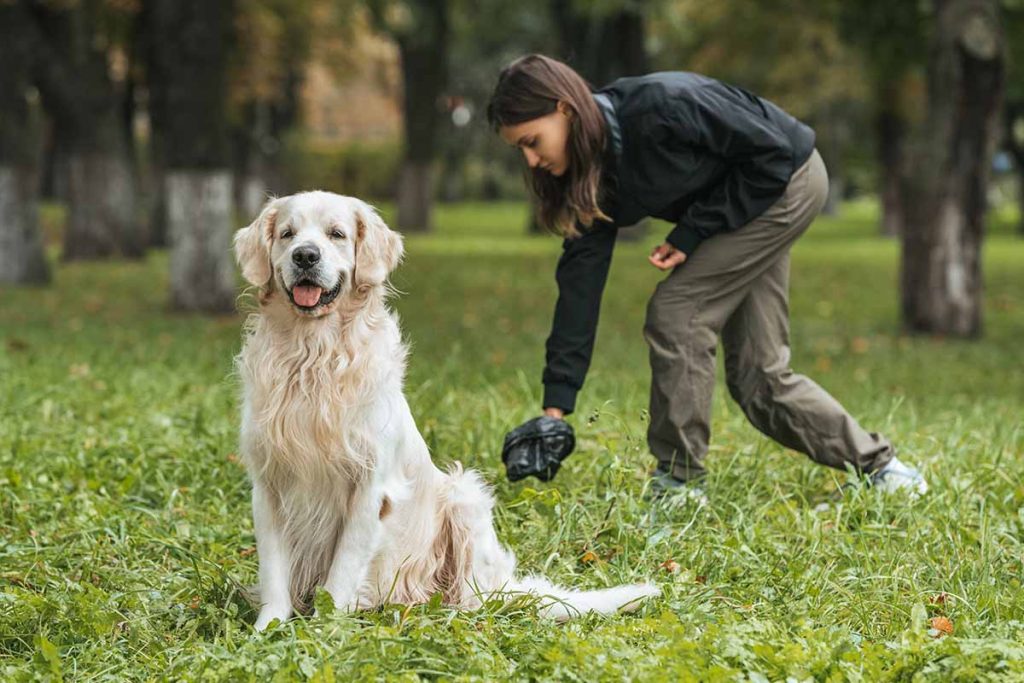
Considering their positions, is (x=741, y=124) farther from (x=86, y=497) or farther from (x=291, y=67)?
(x=291, y=67)

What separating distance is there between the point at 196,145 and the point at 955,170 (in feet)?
23.1

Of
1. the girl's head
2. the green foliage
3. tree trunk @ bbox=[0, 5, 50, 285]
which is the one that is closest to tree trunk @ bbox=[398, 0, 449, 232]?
tree trunk @ bbox=[0, 5, 50, 285]

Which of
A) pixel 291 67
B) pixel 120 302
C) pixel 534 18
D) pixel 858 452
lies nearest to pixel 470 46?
pixel 534 18

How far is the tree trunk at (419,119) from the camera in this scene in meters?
28.2

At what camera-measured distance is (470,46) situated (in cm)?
3972

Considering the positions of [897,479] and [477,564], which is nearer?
[477,564]

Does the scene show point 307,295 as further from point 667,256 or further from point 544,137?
point 667,256

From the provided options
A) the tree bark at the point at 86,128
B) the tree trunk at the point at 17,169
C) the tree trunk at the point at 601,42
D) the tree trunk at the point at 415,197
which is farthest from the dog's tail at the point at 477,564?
the tree trunk at the point at 415,197

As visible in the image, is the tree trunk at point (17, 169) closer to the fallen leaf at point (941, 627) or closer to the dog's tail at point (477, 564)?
the dog's tail at point (477, 564)

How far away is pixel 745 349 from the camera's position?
534 centimetres

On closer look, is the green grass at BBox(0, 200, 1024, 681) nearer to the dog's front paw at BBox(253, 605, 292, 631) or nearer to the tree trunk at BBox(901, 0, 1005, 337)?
the dog's front paw at BBox(253, 605, 292, 631)

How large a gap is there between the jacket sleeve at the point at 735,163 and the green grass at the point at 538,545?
3.05ft

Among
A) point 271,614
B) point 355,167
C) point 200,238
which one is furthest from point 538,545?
point 355,167

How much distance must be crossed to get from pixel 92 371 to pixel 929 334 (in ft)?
26.1
